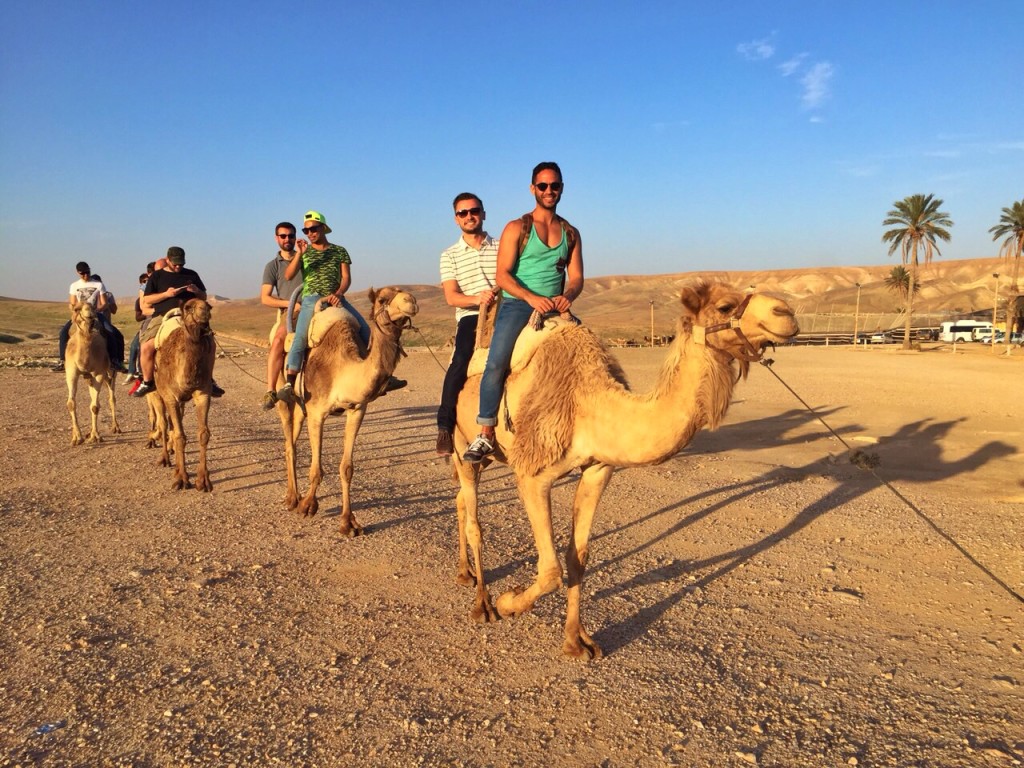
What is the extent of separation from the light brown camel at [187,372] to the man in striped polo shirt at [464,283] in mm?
4439

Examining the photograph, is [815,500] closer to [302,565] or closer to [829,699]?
[829,699]

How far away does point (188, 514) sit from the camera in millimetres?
7695

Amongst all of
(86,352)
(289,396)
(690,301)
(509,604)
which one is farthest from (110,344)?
(690,301)

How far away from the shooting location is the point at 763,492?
888cm

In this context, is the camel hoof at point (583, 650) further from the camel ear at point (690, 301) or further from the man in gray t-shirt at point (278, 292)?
the man in gray t-shirt at point (278, 292)

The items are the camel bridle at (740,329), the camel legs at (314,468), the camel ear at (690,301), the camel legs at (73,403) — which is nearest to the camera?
the camel bridle at (740,329)

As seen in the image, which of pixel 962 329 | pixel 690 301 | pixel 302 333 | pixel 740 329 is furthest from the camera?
pixel 962 329

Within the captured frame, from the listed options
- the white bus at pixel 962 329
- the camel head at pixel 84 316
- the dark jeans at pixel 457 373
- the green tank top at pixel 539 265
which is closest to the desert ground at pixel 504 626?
the dark jeans at pixel 457 373

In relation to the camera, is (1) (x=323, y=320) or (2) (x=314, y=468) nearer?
(2) (x=314, y=468)

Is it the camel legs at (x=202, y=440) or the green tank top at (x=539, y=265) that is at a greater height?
the green tank top at (x=539, y=265)

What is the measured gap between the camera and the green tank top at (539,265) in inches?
195

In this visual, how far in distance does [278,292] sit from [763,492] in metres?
6.55

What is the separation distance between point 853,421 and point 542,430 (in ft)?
42.1

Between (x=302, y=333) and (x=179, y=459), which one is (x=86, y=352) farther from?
(x=302, y=333)
